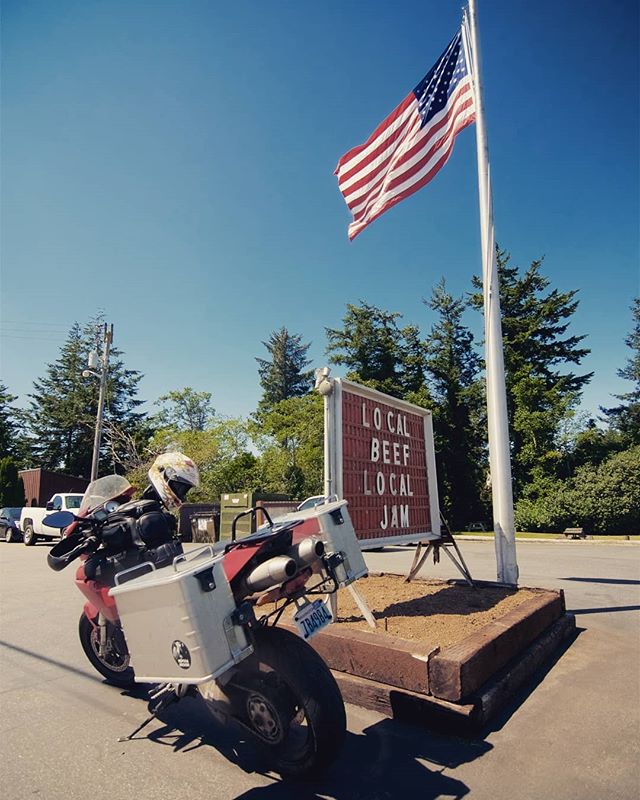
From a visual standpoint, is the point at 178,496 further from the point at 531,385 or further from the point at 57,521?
the point at 531,385

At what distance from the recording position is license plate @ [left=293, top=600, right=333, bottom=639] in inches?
110

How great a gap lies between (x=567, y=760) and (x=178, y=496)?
2.90m

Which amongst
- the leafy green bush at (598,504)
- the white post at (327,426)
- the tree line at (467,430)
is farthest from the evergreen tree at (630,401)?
the white post at (327,426)

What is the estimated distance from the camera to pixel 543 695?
12.7 ft

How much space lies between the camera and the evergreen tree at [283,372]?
5691 cm

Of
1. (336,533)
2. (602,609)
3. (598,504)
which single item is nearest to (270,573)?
(336,533)

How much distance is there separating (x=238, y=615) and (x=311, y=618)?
600mm

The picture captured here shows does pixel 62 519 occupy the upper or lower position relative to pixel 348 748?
upper

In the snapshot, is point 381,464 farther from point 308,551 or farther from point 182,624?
point 182,624

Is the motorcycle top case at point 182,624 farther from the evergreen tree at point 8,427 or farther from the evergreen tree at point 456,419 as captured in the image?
the evergreen tree at point 8,427

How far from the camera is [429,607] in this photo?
5.30m

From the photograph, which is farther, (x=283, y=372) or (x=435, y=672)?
(x=283, y=372)

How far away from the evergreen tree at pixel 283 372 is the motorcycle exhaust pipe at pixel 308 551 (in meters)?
53.1

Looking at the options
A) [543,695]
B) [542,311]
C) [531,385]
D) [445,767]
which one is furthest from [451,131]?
[542,311]
